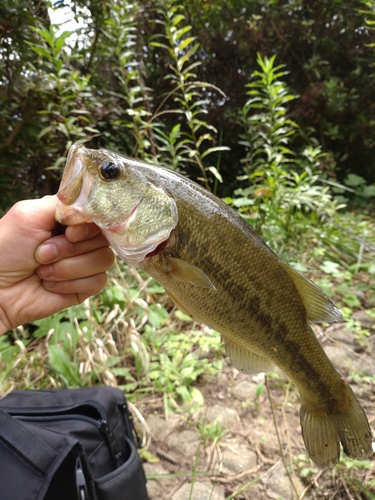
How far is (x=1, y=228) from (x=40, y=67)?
213 centimetres

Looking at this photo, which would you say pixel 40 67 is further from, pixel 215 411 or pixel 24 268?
pixel 215 411

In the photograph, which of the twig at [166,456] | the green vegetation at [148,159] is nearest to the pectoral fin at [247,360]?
the green vegetation at [148,159]

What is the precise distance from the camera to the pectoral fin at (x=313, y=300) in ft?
3.58

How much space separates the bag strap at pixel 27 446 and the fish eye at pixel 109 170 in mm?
973

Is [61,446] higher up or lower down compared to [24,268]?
lower down

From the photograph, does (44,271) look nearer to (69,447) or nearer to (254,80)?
(69,447)

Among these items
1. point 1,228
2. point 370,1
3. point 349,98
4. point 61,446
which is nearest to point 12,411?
point 61,446

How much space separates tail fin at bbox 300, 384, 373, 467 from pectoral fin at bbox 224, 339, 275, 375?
0.21 m

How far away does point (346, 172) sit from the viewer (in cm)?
614

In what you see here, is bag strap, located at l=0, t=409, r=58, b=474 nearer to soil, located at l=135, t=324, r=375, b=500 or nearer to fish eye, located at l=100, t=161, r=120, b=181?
soil, located at l=135, t=324, r=375, b=500

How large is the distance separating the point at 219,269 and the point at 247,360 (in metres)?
0.39

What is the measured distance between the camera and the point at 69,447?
124cm

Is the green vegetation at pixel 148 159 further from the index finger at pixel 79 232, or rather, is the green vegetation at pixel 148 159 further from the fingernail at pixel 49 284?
the index finger at pixel 79 232

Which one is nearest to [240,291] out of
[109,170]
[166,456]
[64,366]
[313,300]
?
[313,300]
